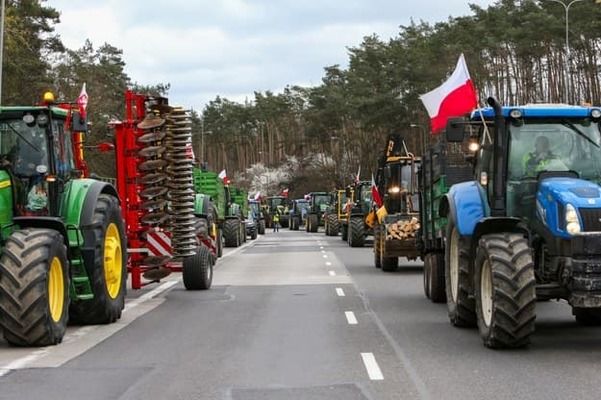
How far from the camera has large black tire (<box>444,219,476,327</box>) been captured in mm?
11492

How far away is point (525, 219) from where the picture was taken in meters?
10.6

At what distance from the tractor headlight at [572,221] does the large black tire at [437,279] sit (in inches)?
234

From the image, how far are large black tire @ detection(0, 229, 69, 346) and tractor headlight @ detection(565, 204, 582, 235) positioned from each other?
562 cm

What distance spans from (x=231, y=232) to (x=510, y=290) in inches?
1186

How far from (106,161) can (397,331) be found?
165 ft

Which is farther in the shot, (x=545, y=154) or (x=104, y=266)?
(x=104, y=266)

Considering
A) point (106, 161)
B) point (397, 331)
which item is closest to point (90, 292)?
point (397, 331)

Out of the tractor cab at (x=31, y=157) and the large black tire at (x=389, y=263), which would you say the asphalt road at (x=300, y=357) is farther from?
the large black tire at (x=389, y=263)

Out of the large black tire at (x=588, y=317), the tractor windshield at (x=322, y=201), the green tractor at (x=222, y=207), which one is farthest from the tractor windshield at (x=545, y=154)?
the tractor windshield at (x=322, y=201)

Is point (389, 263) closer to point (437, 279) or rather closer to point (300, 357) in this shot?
point (437, 279)

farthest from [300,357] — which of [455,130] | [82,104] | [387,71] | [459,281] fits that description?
[387,71]

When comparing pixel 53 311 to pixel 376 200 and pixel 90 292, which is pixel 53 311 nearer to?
pixel 90 292

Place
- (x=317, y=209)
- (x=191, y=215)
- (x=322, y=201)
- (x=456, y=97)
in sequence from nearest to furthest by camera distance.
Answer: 1. (x=456, y=97)
2. (x=191, y=215)
3. (x=322, y=201)
4. (x=317, y=209)

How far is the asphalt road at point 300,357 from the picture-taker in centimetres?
821
